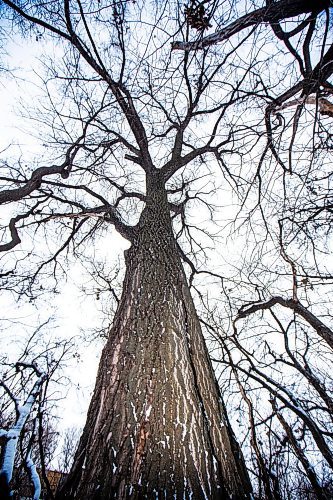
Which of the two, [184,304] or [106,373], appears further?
[184,304]

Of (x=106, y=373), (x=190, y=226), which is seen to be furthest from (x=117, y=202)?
(x=106, y=373)

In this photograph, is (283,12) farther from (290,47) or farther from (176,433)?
(176,433)

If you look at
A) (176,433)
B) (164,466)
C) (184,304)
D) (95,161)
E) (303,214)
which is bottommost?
(164,466)

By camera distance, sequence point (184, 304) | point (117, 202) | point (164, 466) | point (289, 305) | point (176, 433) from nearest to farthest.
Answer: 1. point (164, 466)
2. point (176, 433)
3. point (184, 304)
4. point (289, 305)
5. point (117, 202)

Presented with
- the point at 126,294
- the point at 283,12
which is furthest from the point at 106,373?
the point at 283,12

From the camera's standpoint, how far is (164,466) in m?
1.17

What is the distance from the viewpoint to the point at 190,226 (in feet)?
21.3

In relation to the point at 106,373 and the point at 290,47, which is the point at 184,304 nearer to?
the point at 106,373

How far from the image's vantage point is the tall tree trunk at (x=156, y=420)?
113cm

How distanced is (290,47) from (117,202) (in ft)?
13.0

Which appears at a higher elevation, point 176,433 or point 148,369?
point 148,369

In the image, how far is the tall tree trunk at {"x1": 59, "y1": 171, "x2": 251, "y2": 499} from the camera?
44.4 inches

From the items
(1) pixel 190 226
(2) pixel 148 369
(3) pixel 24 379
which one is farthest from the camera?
(1) pixel 190 226

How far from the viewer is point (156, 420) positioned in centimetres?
131
